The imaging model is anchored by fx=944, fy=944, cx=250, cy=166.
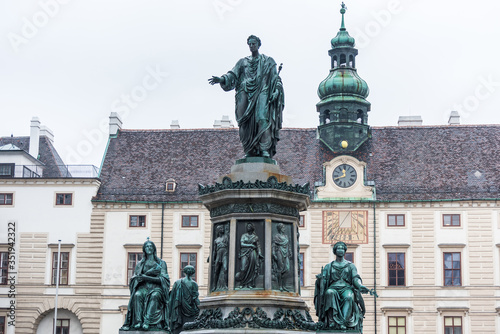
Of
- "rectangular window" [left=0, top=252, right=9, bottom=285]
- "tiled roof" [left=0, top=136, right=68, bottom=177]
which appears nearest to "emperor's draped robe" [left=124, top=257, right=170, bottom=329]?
"rectangular window" [left=0, top=252, right=9, bottom=285]

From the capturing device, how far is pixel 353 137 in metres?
54.3

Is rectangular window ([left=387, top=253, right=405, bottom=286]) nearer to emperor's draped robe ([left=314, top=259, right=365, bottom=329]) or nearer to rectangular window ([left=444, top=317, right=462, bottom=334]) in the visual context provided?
rectangular window ([left=444, top=317, right=462, bottom=334])

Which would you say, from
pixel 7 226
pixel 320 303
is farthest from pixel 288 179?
pixel 7 226

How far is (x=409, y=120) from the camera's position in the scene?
2295 inches

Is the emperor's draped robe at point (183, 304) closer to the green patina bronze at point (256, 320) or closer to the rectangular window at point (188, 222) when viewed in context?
the green patina bronze at point (256, 320)

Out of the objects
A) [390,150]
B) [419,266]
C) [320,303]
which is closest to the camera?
[320,303]

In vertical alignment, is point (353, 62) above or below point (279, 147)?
above

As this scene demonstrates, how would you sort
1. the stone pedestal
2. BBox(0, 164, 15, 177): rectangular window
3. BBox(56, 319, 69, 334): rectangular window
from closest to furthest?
the stone pedestal
BBox(56, 319, 69, 334): rectangular window
BBox(0, 164, 15, 177): rectangular window

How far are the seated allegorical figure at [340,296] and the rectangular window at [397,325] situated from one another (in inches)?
1419

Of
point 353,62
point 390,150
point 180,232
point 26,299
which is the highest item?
point 353,62

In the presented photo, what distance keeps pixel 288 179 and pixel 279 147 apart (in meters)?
40.0

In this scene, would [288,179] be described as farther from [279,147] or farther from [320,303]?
[279,147]

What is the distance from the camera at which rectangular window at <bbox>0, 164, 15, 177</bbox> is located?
53.6m

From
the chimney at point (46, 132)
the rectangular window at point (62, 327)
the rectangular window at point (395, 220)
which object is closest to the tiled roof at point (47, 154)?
the chimney at point (46, 132)
